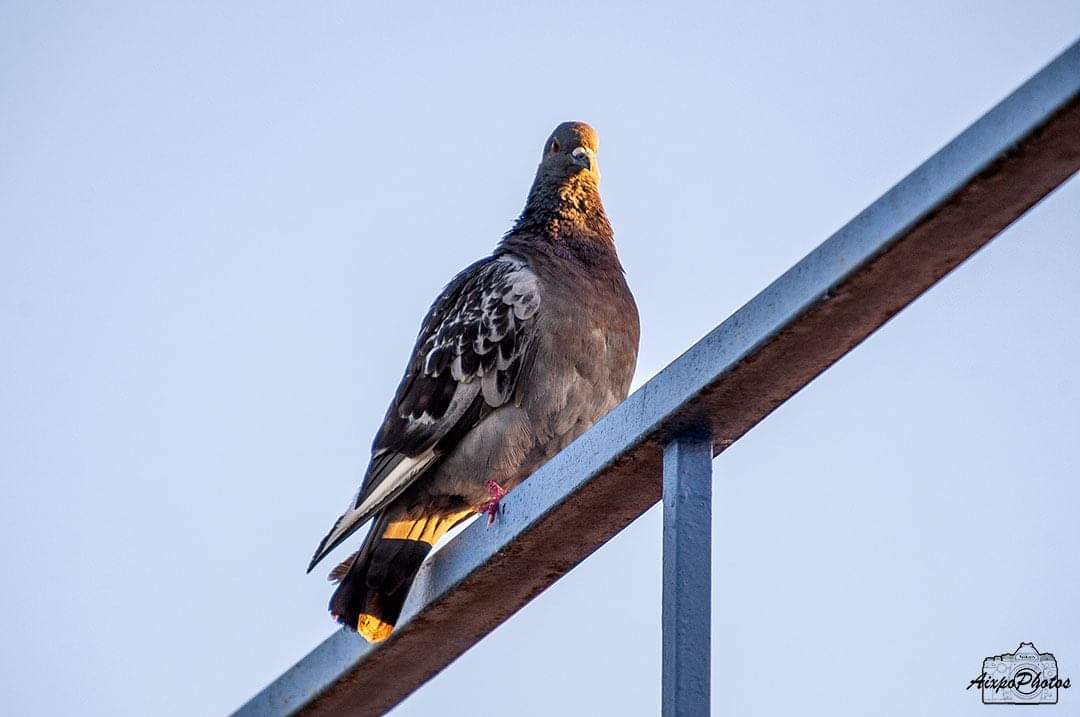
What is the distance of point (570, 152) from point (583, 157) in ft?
0.40

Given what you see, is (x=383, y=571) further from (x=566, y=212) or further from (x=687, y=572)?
(x=566, y=212)

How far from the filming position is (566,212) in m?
8.77

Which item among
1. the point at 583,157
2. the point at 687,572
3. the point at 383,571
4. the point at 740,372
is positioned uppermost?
the point at 583,157

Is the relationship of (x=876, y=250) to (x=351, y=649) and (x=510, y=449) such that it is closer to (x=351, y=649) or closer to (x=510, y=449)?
(x=351, y=649)

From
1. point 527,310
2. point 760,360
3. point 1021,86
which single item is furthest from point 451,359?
point 1021,86

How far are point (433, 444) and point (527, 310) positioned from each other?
30.9 inches

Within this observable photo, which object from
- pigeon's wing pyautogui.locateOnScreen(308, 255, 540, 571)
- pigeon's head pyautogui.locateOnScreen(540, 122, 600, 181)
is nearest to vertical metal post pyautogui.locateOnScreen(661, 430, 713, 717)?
pigeon's wing pyautogui.locateOnScreen(308, 255, 540, 571)

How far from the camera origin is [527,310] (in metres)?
7.77

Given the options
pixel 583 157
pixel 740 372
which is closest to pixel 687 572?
pixel 740 372

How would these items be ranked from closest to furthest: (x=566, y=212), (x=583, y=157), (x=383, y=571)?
(x=383, y=571)
(x=566, y=212)
(x=583, y=157)

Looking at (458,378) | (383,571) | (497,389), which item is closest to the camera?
(383,571)

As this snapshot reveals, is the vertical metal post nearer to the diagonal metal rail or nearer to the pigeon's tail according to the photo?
the diagonal metal rail

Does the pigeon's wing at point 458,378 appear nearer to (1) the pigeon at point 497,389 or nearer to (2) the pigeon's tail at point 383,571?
(1) the pigeon at point 497,389

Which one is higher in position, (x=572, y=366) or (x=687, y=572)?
(x=572, y=366)
